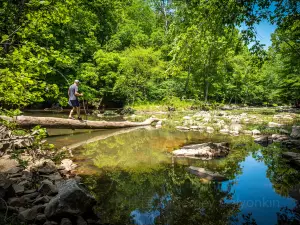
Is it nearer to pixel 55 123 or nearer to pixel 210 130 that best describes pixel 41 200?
pixel 55 123

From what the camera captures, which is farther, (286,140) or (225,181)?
(286,140)

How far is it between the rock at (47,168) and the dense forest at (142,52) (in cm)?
173

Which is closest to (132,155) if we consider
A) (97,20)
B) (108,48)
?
(108,48)

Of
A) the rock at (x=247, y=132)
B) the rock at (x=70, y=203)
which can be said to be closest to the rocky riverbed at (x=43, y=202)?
the rock at (x=70, y=203)

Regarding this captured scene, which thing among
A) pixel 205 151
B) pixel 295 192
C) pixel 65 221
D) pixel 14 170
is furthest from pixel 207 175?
pixel 14 170

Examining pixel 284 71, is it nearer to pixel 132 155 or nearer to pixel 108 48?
pixel 108 48

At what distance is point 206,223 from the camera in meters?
3.49

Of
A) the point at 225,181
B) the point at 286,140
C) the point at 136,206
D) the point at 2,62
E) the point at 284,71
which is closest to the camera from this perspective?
the point at 2,62

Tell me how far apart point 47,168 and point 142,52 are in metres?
25.6

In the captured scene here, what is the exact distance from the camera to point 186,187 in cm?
493

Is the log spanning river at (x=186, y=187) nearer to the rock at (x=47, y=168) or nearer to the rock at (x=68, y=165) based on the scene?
the rock at (x=68, y=165)

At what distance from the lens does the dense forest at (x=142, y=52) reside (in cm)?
376

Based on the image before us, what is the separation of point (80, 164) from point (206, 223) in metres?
4.30

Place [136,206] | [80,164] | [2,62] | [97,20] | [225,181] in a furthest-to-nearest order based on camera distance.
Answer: [97,20] → [80,164] → [225,181] → [136,206] → [2,62]
